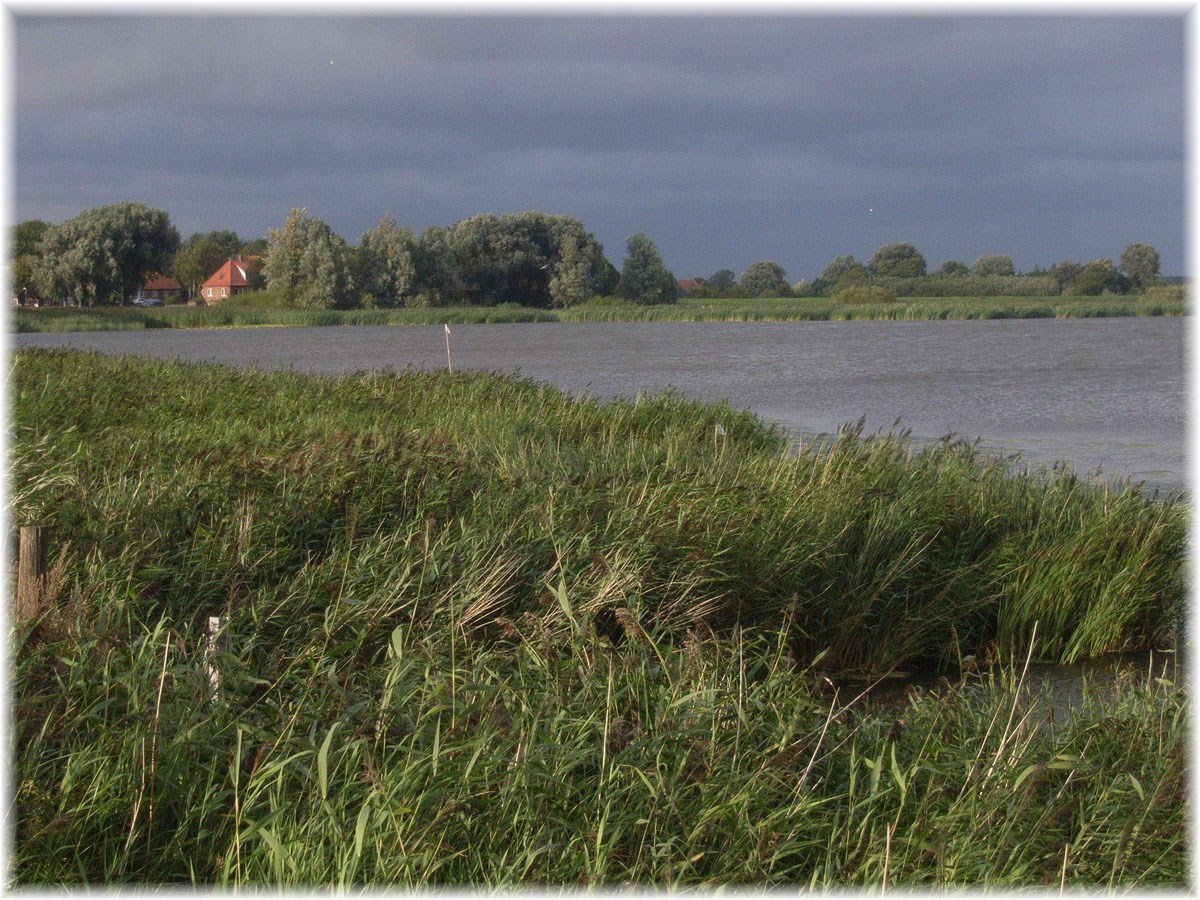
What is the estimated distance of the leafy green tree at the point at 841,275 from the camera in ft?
273

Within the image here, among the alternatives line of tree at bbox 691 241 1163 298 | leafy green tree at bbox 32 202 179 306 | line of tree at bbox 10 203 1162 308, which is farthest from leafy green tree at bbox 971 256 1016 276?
leafy green tree at bbox 32 202 179 306

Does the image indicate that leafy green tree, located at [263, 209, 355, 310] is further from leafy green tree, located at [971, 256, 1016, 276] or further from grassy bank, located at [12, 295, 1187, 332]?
leafy green tree, located at [971, 256, 1016, 276]

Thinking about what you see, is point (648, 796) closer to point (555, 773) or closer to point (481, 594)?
point (555, 773)

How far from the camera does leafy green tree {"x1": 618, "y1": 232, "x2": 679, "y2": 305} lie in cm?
7156

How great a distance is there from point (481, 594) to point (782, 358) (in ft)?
94.8

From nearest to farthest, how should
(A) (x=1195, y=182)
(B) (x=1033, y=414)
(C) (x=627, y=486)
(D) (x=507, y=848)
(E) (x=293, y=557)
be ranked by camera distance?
(D) (x=507, y=848) → (A) (x=1195, y=182) → (E) (x=293, y=557) → (C) (x=627, y=486) → (B) (x=1033, y=414)

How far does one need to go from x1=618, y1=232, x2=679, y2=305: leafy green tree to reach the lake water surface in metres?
16.6

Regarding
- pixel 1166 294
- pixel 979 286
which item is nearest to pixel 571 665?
pixel 1166 294

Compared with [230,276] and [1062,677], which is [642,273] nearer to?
[230,276]

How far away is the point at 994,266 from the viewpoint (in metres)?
90.1

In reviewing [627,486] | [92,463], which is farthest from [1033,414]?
[92,463]

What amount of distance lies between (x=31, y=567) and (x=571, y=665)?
6.72 ft

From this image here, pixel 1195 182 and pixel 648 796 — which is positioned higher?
pixel 1195 182

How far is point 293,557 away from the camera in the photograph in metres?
5.59
